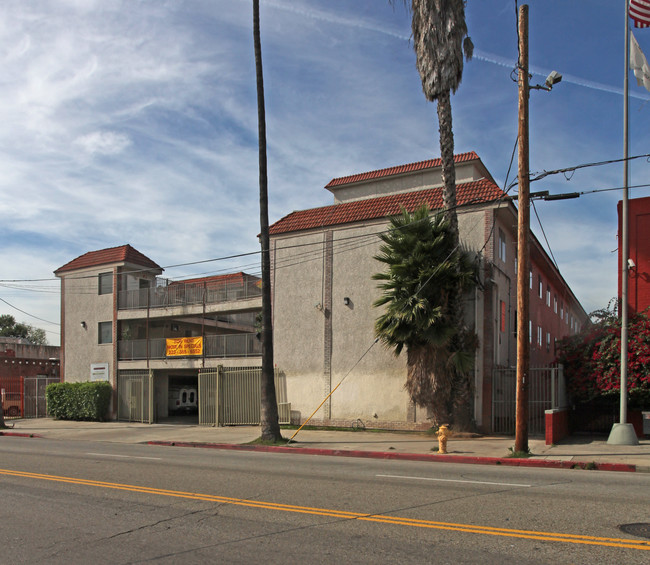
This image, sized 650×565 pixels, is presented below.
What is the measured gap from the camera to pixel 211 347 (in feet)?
94.8

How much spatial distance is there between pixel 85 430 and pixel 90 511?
19775 millimetres

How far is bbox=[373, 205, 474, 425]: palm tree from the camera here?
738 inches

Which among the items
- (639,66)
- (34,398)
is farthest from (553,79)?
(34,398)

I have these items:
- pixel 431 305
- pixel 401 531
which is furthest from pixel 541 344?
pixel 401 531

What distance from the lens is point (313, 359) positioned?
2394cm

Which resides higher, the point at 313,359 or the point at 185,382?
the point at 313,359

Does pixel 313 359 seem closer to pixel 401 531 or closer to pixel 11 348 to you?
pixel 401 531

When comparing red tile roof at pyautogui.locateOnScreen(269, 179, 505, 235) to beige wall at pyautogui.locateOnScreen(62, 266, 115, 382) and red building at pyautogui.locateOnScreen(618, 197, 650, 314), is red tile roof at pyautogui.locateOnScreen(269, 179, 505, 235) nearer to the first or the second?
red building at pyautogui.locateOnScreen(618, 197, 650, 314)

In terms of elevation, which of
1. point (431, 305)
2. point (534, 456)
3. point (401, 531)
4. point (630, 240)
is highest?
point (630, 240)

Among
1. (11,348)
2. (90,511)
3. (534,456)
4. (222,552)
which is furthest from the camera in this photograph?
(11,348)

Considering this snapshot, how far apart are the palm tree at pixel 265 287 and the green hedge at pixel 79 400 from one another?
1586 cm

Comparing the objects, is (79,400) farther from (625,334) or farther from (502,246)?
(625,334)

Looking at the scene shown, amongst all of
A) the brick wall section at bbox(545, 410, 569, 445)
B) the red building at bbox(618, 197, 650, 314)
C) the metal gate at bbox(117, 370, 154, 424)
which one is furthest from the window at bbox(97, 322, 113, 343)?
the red building at bbox(618, 197, 650, 314)

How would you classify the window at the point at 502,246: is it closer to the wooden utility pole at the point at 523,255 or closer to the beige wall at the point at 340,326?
the beige wall at the point at 340,326
